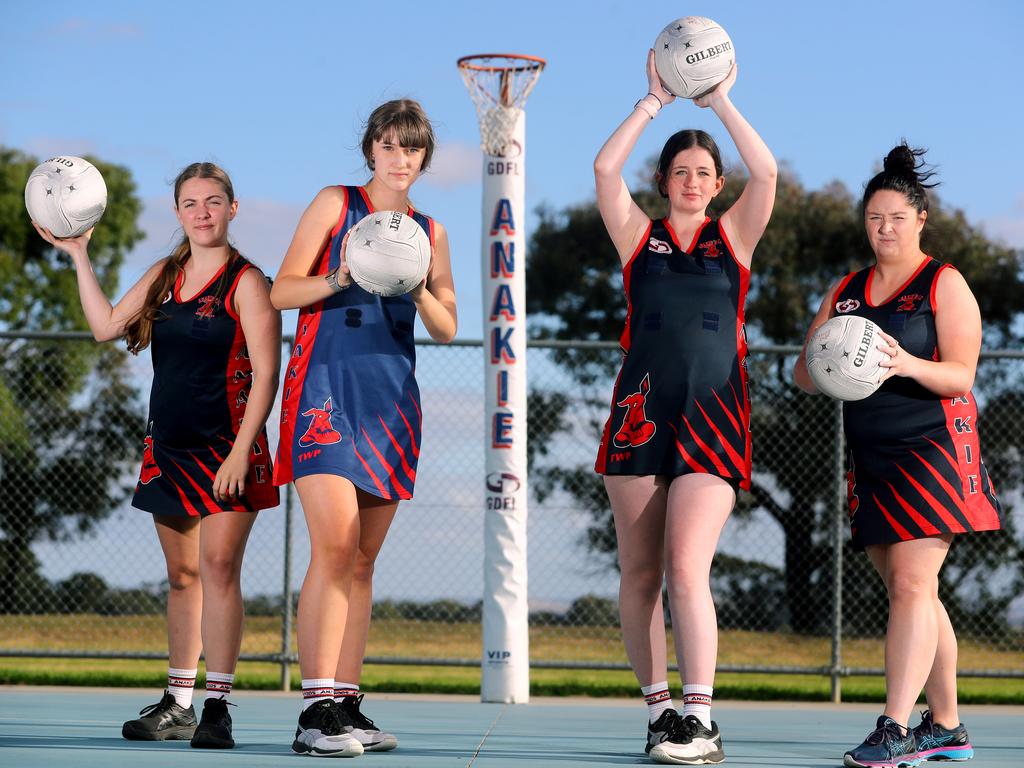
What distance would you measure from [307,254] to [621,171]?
1049mm

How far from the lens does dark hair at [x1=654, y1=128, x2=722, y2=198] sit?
4.27m

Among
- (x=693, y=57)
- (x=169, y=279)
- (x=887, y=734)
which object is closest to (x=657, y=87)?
(x=693, y=57)

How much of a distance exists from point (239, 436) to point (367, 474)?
526 millimetres

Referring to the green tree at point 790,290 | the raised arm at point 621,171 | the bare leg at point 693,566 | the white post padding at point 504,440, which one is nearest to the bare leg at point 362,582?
the bare leg at point 693,566

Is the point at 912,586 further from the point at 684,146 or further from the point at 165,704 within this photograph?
the point at 165,704

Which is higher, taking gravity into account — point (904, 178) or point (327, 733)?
point (904, 178)

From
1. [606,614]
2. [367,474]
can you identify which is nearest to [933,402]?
[367,474]

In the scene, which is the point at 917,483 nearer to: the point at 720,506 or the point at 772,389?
the point at 720,506

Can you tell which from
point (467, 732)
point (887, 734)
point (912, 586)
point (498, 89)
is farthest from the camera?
point (498, 89)

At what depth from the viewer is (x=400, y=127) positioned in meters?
4.21

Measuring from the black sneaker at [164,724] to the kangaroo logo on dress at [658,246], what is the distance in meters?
2.30

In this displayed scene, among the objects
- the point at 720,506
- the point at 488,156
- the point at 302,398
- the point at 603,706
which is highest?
the point at 488,156

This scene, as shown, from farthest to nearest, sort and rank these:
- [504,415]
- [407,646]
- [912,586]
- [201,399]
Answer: [407,646] < [504,415] < [201,399] < [912,586]

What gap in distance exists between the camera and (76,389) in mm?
10133
